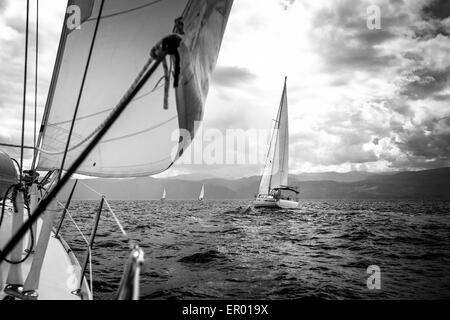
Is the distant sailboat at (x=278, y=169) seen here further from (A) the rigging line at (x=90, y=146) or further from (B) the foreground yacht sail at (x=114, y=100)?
(A) the rigging line at (x=90, y=146)

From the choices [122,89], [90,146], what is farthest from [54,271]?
[90,146]

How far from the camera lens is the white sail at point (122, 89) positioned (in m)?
2.90

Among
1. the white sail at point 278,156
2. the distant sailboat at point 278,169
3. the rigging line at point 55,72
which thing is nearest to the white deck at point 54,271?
the rigging line at point 55,72

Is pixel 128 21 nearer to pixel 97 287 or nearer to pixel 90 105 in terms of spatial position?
pixel 90 105

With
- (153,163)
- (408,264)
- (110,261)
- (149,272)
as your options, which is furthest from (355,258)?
(153,163)

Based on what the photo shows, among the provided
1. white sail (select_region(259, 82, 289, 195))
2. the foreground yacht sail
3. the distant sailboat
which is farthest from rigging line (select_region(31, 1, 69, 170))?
white sail (select_region(259, 82, 289, 195))

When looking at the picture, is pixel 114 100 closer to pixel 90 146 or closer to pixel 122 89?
pixel 122 89

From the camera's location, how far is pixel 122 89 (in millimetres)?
3400

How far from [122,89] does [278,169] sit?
42081 mm

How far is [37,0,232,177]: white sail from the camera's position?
290 cm

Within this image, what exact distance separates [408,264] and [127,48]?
11046mm

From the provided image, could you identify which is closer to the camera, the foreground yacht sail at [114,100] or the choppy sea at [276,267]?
the foreground yacht sail at [114,100]
